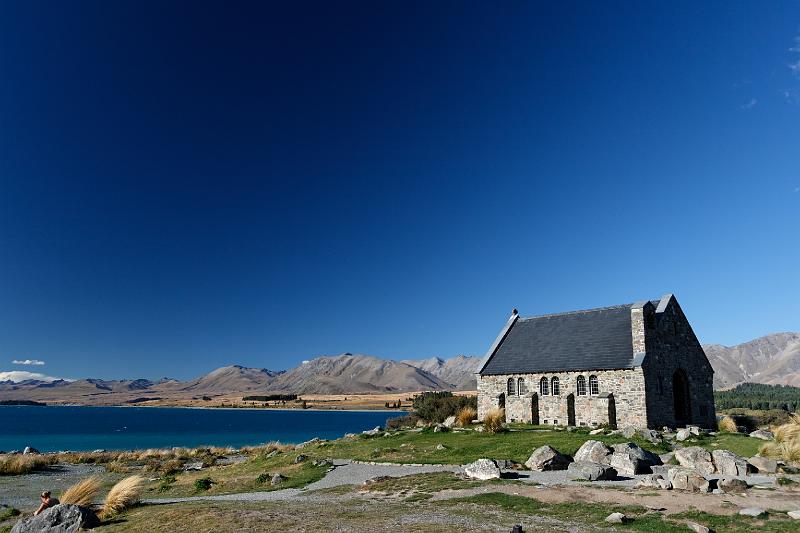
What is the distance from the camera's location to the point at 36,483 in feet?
112

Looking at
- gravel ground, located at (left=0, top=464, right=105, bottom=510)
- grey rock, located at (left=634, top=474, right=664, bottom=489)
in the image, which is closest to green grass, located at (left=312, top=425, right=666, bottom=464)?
grey rock, located at (left=634, top=474, right=664, bottom=489)

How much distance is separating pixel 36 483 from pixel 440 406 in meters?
38.8

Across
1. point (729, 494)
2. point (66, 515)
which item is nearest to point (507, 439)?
point (729, 494)

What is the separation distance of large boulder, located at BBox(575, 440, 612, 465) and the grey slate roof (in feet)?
50.6

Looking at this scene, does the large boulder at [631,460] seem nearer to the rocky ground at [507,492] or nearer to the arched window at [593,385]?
the rocky ground at [507,492]

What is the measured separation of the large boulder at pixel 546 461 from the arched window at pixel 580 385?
17629mm

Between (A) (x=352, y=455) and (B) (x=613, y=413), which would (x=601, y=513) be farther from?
(B) (x=613, y=413)

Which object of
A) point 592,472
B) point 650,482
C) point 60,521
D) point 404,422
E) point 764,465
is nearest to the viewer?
point 60,521

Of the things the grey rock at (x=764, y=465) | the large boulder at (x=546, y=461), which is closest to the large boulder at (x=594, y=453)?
the large boulder at (x=546, y=461)

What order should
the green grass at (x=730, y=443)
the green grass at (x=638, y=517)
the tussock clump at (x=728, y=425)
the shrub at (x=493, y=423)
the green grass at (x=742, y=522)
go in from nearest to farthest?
the green grass at (x=742, y=522) → the green grass at (x=638, y=517) → the green grass at (x=730, y=443) → the shrub at (x=493, y=423) → the tussock clump at (x=728, y=425)

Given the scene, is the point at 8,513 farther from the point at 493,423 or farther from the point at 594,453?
the point at 493,423

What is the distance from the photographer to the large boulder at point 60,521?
16016 millimetres

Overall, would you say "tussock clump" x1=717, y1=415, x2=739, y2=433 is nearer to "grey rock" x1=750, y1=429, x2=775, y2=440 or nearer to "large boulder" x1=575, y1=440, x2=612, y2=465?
"grey rock" x1=750, y1=429, x2=775, y2=440

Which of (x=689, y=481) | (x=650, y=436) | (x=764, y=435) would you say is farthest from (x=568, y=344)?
(x=689, y=481)
